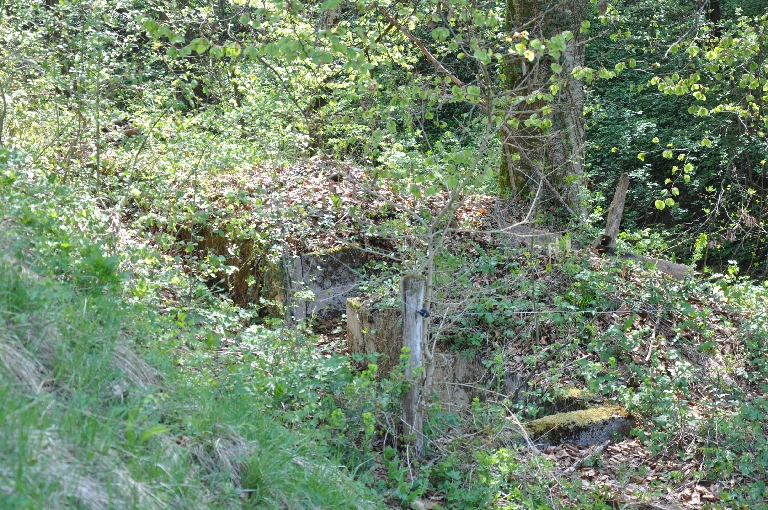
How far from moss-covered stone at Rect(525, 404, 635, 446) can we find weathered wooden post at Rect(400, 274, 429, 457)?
129cm

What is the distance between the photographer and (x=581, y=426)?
21.8ft

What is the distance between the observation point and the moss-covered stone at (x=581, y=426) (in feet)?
21.5

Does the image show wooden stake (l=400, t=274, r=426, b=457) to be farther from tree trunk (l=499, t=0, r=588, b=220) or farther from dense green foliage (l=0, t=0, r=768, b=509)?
tree trunk (l=499, t=0, r=588, b=220)

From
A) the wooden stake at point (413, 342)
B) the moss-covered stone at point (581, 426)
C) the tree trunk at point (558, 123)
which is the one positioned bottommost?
the moss-covered stone at point (581, 426)

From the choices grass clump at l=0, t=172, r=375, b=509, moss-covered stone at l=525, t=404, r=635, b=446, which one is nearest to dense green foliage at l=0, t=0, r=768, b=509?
grass clump at l=0, t=172, r=375, b=509

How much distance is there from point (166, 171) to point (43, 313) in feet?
14.9

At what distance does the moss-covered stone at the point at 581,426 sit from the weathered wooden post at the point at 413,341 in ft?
4.24

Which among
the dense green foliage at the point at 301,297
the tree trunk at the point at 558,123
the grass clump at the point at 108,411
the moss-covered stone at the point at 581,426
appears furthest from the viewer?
the tree trunk at the point at 558,123

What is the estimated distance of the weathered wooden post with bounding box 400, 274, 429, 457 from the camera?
566 centimetres

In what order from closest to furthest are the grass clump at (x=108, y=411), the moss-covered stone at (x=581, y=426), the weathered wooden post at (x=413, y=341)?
the grass clump at (x=108, y=411) < the weathered wooden post at (x=413, y=341) < the moss-covered stone at (x=581, y=426)

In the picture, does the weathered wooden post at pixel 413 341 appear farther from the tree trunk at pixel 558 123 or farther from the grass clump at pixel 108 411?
the tree trunk at pixel 558 123

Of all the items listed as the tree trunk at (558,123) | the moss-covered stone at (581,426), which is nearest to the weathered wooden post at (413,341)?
the moss-covered stone at (581,426)

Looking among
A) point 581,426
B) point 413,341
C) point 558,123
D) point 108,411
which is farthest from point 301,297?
point 558,123

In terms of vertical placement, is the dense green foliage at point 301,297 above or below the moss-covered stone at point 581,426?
above
